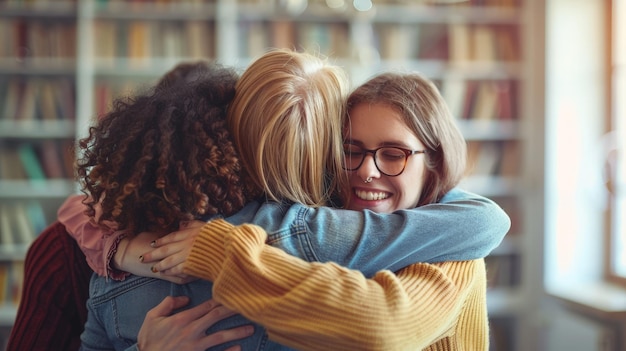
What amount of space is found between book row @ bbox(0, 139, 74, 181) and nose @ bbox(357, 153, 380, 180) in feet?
9.92

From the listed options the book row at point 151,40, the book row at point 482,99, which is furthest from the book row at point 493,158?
the book row at point 151,40

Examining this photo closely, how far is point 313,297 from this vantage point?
0.97 m

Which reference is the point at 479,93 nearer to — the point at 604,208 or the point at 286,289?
the point at 604,208

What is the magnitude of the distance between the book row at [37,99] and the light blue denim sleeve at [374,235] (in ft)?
10.4

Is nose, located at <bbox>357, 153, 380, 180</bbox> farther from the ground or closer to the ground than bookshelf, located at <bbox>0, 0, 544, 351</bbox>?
closer to the ground

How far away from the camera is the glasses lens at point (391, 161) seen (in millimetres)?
1385

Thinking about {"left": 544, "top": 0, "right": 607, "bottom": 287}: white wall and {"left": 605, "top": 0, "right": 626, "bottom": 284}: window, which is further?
{"left": 544, "top": 0, "right": 607, "bottom": 287}: white wall

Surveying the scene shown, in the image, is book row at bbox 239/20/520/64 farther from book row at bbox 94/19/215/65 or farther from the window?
the window

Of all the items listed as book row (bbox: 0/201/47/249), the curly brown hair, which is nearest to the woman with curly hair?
the curly brown hair

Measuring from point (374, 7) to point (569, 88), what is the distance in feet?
4.40

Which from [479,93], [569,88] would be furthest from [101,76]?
[569,88]

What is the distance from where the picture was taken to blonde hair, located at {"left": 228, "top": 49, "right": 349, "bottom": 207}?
3.93ft

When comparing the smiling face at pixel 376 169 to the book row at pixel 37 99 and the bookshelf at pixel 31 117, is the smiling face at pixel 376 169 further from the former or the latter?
the book row at pixel 37 99

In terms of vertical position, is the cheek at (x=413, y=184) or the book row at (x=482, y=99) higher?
the book row at (x=482, y=99)
